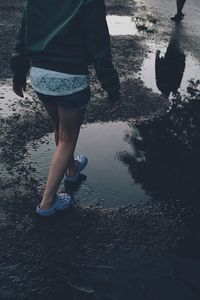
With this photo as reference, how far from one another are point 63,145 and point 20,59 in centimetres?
72

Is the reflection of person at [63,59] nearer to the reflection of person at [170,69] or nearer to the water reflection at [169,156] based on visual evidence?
the water reflection at [169,156]

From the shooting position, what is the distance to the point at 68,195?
11.6ft

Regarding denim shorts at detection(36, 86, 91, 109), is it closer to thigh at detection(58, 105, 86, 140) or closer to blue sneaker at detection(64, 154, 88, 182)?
thigh at detection(58, 105, 86, 140)

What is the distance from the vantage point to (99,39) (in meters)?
2.74

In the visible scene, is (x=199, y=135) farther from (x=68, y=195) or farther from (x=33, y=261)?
(x=33, y=261)

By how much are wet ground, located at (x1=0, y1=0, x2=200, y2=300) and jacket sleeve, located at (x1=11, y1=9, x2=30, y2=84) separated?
3.34ft

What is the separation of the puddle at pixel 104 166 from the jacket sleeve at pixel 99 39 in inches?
44.9

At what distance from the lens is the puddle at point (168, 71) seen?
6.02 metres

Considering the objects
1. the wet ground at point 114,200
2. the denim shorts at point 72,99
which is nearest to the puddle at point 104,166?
the wet ground at point 114,200

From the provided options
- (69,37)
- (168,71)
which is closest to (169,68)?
(168,71)

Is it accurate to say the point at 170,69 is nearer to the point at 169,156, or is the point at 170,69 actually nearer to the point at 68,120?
the point at 169,156

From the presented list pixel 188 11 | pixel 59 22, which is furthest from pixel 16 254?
pixel 188 11

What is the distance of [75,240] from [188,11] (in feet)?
27.2

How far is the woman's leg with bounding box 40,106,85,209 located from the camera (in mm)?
3119
